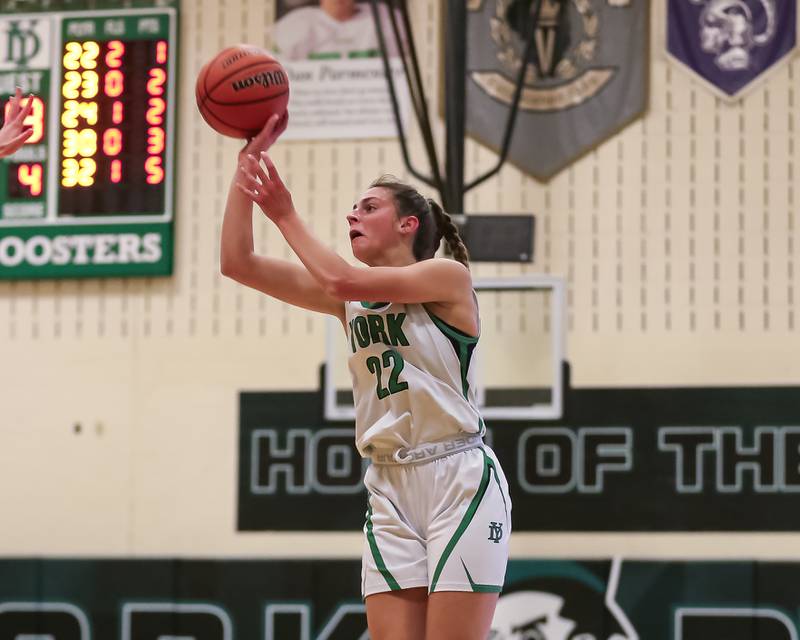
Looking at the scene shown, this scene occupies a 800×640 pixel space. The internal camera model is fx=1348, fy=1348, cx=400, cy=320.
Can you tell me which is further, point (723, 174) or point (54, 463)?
point (54, 463)

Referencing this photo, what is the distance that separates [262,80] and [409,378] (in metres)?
1.11

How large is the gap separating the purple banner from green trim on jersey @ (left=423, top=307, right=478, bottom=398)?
14.8 ft

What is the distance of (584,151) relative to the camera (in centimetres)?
809

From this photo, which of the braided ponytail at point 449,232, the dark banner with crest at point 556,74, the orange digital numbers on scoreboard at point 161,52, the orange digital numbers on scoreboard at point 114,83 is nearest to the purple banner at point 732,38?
the dark banner with crest at point 556,74

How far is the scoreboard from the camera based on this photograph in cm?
830

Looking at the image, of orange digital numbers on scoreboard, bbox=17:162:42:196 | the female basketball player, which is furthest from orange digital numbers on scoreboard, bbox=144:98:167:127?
the female basketball player

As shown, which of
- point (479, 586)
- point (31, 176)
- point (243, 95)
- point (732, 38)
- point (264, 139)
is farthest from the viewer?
point (31, 176)

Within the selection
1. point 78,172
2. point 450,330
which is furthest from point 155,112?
point 450,330

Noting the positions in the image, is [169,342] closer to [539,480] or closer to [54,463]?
[54,463]

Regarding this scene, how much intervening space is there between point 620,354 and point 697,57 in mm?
1828

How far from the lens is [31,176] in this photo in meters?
8.41

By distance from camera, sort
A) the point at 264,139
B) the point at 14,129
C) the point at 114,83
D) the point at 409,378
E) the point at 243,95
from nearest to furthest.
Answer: the point at 409,378, the point at 264,139, the point at 243,95, the point at 14,129, the point at 114,83

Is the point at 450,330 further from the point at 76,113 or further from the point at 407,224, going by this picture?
the point at 76,113

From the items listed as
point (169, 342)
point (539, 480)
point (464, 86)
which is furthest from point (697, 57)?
point (169, 342)
